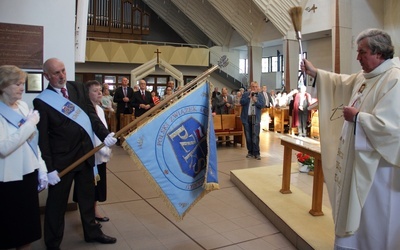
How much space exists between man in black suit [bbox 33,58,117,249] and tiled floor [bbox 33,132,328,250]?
1.32ft

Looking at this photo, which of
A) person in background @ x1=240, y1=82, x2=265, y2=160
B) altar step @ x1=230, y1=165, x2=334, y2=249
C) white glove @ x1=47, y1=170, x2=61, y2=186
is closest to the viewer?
white glove @ x1=47, y1=170, x2=61, y2=186

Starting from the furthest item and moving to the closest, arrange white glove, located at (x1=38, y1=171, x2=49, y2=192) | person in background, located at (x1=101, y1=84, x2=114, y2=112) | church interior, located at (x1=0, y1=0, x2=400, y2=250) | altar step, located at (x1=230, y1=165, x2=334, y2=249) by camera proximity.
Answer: person in background, located at (x1=101, y1=84, x2=114, y2=112) < church interior, located at (x1=0, y1=0, x2=400, y2=250) < altar step, located at (x1=230, y1=165, x2=334, y2=249) < white glove, located at (x1=38, y1=171, x2=49, y2=192)

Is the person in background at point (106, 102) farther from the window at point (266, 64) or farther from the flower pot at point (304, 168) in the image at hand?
the window at point (266, 64)

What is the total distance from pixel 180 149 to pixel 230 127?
20.3 ft

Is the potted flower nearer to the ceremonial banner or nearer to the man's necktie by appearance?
the ceremonial banner

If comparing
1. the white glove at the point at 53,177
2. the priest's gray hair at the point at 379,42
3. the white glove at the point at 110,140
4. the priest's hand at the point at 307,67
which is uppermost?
the priest's gray hair at the point at 379,42

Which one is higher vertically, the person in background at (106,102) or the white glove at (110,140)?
the person in background at (106,102)

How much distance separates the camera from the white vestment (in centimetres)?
229

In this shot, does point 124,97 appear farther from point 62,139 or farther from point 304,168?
point 62,139

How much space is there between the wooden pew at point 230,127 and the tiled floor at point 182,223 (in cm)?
334

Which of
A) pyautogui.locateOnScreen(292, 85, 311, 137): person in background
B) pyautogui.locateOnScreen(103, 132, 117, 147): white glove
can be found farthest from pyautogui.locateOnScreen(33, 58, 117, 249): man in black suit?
pyautogui.locateOnScreen(292, 85, 311, 137): person in background

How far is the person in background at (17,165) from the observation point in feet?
7.57

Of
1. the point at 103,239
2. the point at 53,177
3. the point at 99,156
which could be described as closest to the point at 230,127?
the point at 99,156

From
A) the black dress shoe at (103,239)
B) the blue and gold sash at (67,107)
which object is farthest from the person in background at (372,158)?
the blue and gold sash at (67,107)
